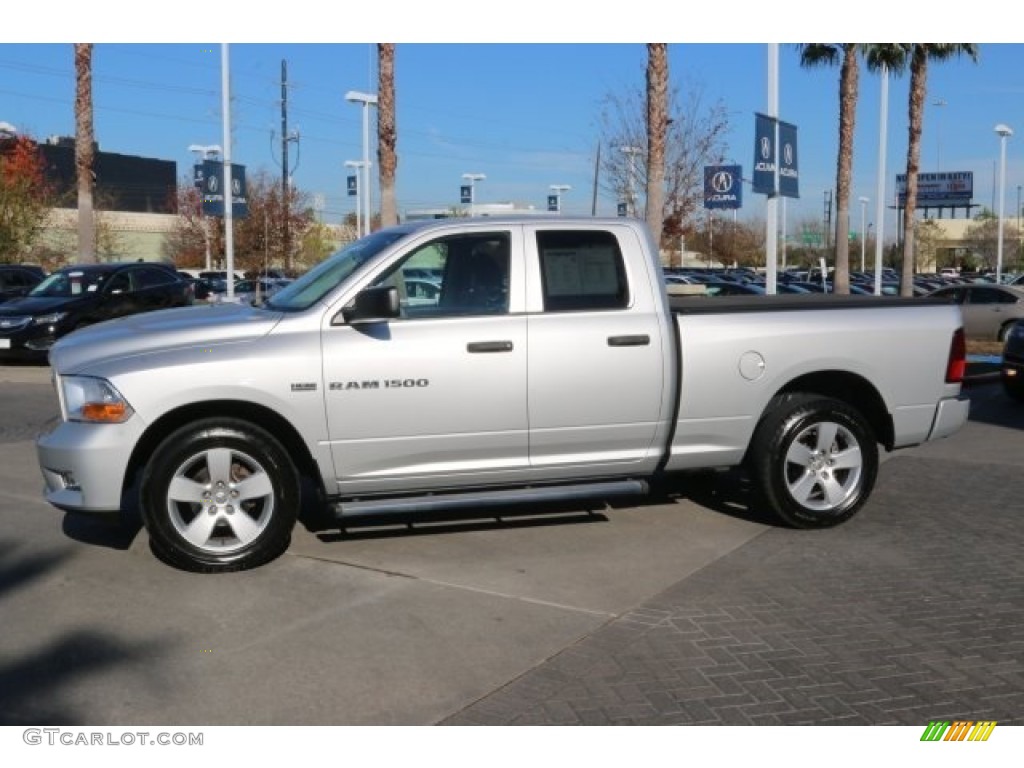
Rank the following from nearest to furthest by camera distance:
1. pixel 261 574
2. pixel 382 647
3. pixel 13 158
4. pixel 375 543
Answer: pixel 382 647 < pixel 261 574 < pixel 375 543 < pixel 13 158

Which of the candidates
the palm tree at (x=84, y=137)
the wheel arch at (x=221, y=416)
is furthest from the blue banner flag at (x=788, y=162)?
the palm tree at (x=84, y=137)

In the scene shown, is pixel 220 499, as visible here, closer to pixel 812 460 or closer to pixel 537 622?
pixel 537 622

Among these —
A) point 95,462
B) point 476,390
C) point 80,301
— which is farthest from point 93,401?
point 80,301

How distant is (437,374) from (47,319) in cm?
1339

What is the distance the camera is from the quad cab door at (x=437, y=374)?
6.22 m

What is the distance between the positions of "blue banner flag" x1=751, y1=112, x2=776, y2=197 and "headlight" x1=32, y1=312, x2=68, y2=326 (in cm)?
1104

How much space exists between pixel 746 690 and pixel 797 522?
9.34ft

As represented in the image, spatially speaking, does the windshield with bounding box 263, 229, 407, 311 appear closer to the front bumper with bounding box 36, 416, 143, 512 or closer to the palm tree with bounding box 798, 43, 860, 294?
the front bumper with bounding box 36, 416, 143, 512

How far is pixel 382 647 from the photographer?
506 cm

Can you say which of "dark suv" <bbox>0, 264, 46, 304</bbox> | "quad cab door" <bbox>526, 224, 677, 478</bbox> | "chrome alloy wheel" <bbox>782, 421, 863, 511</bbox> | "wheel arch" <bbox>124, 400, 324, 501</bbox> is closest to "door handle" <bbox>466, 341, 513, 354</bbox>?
"quad cab door" <bbox>526, 224, 677, 478</bbox>

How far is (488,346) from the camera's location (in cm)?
635

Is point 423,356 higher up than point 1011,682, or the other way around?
point 423,356

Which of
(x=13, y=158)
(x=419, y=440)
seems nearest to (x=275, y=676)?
(x=419, y=440)

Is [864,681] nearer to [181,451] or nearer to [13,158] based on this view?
[181,451]
